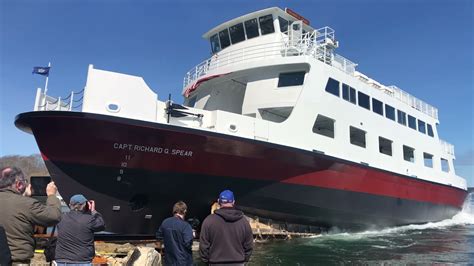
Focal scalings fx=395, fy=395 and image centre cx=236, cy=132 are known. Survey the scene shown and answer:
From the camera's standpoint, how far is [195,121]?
992 cm

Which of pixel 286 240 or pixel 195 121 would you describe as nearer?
pixel 195 121

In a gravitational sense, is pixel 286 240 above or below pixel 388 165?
below

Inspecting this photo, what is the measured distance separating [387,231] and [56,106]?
12.6 meters

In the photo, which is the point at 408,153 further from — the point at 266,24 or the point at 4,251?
the point at 4,251

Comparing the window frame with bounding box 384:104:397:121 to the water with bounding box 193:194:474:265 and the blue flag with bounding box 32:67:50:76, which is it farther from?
the blue flag with bounding box 32:67:50:76

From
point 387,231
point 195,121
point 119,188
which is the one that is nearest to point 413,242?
point 387,231

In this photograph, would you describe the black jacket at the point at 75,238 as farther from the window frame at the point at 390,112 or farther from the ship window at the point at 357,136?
the window frame at the point at 390,112

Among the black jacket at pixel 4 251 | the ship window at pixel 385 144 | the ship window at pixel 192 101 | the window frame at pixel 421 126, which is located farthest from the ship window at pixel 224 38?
the black jacket at pixel 4 251

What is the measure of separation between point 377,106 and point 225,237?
12698mm


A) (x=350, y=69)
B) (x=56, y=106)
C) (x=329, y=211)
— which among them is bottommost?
(x=329, y=211)

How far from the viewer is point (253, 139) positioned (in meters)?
10.2

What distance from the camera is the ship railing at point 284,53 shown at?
1297 cm

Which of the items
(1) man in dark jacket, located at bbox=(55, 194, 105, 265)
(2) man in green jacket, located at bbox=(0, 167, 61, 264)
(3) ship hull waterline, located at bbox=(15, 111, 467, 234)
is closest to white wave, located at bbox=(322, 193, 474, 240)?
(3) ship hull waterline, located at bbox=(15, 111, 467, 234)

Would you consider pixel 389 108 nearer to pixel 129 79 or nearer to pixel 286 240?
pixel 286 240
